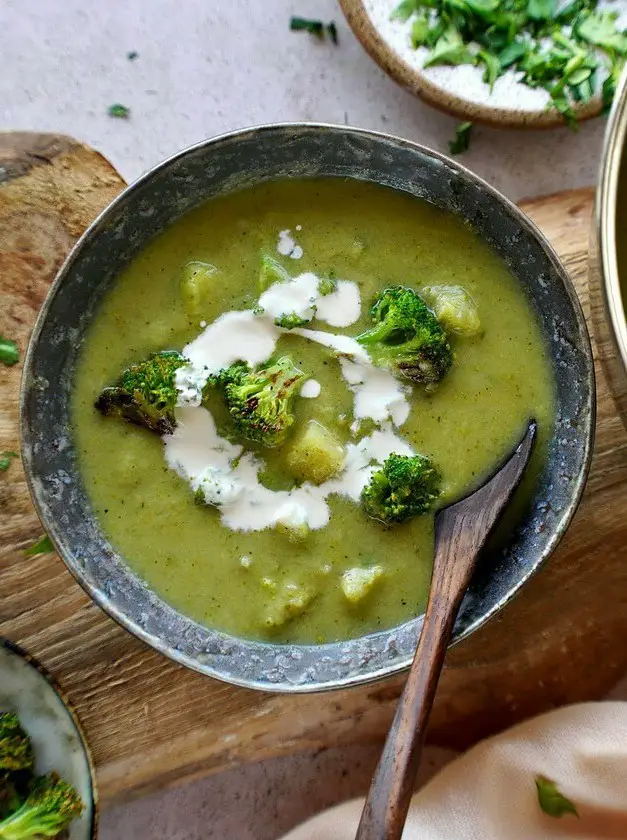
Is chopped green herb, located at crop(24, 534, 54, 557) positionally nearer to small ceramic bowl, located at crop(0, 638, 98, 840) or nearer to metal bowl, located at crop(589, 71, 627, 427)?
small ceramic bowl, located at crop(0, 638, 98, 840)

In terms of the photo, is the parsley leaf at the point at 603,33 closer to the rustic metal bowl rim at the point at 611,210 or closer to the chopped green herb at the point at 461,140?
the chopped green herb at the point at 461,140

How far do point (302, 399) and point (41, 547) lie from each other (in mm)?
779

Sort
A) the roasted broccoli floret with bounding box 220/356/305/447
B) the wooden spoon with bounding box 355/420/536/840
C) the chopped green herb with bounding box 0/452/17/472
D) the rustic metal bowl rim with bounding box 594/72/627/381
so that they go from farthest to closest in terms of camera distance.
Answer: the chopped green herb with bounding box 0/452/17/472
the roasted broccoli floret with bounding box 220/356/305/447
the wooden spoon with bounding box 355/420/536/840
the rustic metal bowl rim with bounding box 594/72/627/381

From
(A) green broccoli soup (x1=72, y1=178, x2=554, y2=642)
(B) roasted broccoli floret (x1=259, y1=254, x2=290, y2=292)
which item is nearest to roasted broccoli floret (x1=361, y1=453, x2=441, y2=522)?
(A) green broccoli soup (x1=72, y1=178, x2=554, y2=642)

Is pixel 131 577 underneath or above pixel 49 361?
underneath

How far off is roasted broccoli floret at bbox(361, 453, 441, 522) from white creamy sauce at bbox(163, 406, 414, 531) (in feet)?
0.13

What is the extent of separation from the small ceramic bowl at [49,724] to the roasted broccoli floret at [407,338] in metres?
1.17

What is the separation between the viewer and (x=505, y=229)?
7.51 feet

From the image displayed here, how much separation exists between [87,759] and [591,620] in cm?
138

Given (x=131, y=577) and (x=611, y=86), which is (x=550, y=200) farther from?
(x=131, y=577)

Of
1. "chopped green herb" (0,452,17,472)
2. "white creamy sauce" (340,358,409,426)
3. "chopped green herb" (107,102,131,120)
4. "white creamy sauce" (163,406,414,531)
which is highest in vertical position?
"chopped green herb" (107,102,131,120)

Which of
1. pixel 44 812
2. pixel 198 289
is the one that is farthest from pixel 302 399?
pixel 44 812

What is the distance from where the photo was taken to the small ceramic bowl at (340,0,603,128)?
260 centimetres

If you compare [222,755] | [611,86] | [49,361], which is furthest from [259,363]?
[611,86]
